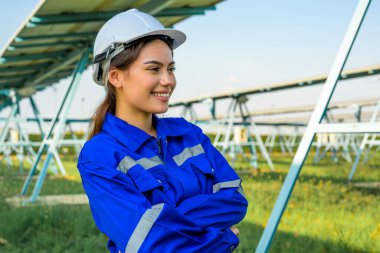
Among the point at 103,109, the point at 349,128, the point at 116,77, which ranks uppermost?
the point at 116,77

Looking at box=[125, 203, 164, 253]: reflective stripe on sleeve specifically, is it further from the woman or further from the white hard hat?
the white hard hat

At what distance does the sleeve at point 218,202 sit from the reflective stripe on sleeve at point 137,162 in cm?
15

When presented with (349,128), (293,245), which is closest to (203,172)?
(349,128)

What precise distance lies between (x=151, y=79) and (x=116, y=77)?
0.50 ft

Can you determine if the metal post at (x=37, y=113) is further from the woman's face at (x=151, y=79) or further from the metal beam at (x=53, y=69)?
the woman's face at (x=151, y=79)

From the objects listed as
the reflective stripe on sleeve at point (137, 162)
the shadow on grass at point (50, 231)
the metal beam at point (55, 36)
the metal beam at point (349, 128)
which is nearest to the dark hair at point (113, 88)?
the reflective stripe on sleeve at point (137, 162)

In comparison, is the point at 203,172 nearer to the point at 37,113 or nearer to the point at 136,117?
the point at 136,117

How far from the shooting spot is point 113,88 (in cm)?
194

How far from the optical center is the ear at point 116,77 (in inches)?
71.9

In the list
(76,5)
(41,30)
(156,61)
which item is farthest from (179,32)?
(41,30)

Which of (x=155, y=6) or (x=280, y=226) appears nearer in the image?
(x=280, y=226)

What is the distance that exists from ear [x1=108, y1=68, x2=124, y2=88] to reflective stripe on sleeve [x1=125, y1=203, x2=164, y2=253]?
17.7 inches

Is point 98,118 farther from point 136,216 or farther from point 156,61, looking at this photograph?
point 136,216

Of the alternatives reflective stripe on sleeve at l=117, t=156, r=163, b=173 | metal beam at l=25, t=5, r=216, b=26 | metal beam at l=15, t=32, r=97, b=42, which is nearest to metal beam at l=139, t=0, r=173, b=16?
metal beam at l=25, t=5, r=216, b=26
